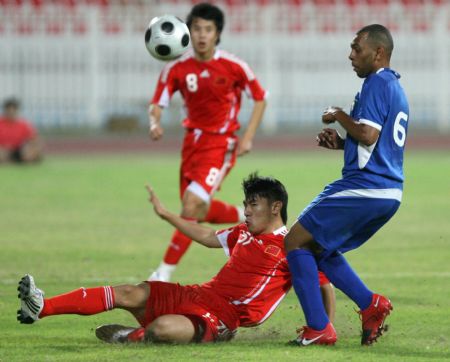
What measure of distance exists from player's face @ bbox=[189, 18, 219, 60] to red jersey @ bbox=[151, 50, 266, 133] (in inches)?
5.8

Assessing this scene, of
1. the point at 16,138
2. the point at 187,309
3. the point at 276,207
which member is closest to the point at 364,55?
the point at 276,207

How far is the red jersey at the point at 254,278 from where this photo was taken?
750 centimetres

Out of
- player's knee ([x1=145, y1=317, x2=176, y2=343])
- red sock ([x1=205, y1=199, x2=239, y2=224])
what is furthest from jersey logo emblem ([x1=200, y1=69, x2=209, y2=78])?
player's knee ([x1=145, y1=317, x2=176, y2=343])

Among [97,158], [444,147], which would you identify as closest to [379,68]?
[97,158]

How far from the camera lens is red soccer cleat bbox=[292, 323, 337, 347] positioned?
728 centimetres

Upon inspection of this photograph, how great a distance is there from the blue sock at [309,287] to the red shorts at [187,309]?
55cm

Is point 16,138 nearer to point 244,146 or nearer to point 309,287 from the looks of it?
point 244,146

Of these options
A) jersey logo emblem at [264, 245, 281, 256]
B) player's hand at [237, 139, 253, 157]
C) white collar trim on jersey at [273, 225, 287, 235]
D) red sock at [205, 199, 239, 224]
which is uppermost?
player's hand at [237, 139, 253, 157]

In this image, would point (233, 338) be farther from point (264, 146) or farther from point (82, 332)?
point (264, 146)

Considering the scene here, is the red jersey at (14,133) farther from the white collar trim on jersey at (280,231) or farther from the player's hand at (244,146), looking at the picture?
the white collar trim on jersey at (280,231)

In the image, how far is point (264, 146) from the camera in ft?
101

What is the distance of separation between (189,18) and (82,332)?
395 cm

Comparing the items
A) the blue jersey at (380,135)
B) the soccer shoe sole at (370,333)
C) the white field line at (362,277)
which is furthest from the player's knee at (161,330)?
the white field line at (362,277)

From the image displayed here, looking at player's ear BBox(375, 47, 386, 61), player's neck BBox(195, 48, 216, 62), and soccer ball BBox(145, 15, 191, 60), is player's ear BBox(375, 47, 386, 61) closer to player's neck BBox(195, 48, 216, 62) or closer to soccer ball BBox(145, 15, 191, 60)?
soccer ball BBox(145, 15, 191, 60)
